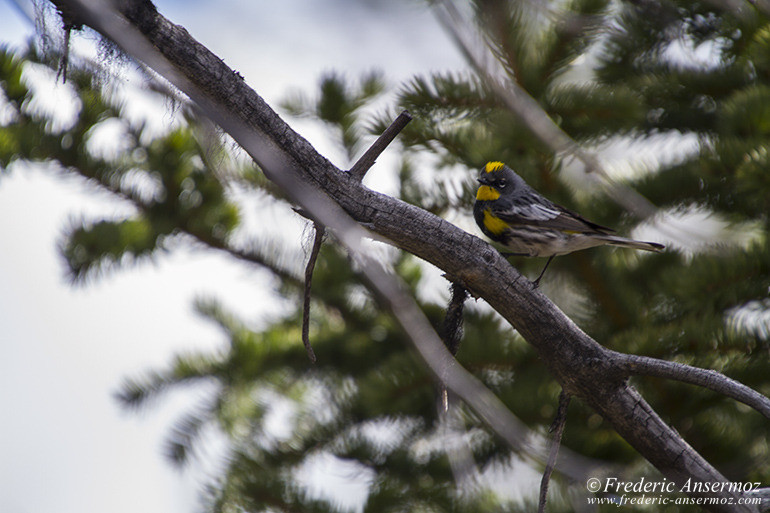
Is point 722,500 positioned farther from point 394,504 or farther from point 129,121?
point 129,121

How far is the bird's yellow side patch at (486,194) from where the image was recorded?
2381mm

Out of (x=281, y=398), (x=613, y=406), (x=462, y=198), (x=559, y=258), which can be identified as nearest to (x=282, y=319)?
(x=281, y=398)

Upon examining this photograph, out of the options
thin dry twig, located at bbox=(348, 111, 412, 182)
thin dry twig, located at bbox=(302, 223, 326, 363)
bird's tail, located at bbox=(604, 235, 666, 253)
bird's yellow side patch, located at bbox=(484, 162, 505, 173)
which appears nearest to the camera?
thin dry twig, located at bbox=(302, 223, 326, 363)

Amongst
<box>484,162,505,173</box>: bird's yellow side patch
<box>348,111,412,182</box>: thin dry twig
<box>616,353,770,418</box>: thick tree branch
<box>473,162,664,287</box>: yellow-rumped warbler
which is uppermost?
<box>484,162,505,173</box>: bird's yellow side patch

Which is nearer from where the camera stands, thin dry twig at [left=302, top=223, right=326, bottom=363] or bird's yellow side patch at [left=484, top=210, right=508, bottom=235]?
thin dry twig at [left=302, top=223, right=326, bottom=363]

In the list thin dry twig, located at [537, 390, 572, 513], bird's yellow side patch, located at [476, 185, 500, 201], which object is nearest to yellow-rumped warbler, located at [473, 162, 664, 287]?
bird's yellow side patch, located at [476, 185, 500, 201]

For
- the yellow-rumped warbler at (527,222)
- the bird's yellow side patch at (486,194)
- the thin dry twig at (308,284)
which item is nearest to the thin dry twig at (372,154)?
the thin dry twig at (308,284)

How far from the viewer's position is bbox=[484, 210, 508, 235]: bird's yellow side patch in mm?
2354

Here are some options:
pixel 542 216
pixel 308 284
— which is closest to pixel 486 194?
pixel 542 216

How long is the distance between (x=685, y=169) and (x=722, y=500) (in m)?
1.15

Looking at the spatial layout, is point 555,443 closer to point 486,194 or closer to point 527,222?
point 527,222

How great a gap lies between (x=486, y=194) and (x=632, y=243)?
569mm

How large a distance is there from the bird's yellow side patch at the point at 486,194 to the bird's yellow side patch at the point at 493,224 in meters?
0.06

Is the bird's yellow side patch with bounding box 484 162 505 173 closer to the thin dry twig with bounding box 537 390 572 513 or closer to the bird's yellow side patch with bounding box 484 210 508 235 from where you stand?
the bird's yellow side patch with bounding box 484 210 508 235
